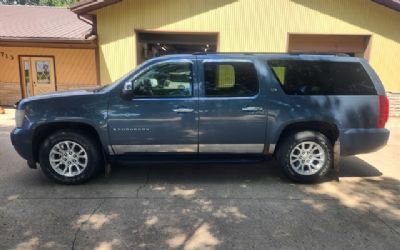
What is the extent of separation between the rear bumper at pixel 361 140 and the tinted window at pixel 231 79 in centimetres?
151

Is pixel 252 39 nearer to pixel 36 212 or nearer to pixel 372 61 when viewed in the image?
pixel 372 61

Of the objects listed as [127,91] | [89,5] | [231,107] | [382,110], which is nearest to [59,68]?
[89,5]

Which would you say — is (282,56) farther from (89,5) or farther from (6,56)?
(6,56)

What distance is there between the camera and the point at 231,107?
5.17m

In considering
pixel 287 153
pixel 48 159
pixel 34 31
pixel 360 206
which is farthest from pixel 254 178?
pixel 34 31

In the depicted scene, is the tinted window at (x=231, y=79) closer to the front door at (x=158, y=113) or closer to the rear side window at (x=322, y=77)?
the front door at (x=158, y=113)


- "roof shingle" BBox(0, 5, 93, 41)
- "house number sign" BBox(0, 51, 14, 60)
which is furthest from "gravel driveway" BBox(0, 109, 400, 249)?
"house number sign" BBox(0, 51, 14, 60)

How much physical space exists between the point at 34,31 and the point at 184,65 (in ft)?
34.7

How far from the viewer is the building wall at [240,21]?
11.9 metres

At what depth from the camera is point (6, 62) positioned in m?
14.6

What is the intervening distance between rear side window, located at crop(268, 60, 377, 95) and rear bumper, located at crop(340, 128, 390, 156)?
572 millimetres

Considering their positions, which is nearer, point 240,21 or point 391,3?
point 391,3

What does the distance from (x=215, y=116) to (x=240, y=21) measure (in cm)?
779

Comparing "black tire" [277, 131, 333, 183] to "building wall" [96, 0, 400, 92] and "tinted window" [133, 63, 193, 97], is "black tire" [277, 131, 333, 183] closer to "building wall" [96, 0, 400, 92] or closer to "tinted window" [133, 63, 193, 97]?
"tinted window" [133, 63, 193, 97]
